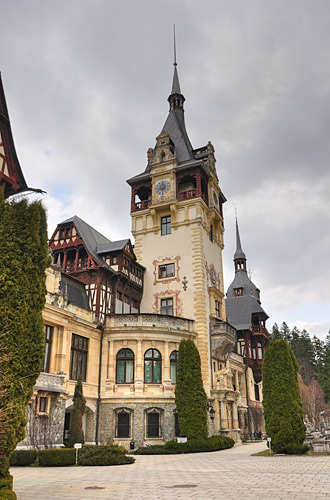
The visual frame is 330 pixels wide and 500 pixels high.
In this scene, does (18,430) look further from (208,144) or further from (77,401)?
(208,144)

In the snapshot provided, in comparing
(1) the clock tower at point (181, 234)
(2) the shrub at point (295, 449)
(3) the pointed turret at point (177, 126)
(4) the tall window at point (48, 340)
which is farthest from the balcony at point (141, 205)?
(2) the shrub at point (295, 449)

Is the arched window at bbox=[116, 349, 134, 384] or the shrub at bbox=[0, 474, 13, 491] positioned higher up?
the arched window at bbox=[116, 349, 134, 384]

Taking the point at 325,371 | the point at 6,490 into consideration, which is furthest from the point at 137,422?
the point at 325,371

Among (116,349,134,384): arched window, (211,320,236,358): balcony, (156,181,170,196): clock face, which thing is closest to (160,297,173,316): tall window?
(211,320,236,358): balcony

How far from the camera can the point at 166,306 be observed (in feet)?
122

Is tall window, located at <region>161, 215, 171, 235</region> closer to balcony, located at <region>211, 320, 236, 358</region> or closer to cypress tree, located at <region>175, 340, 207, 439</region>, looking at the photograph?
balcony, located at <region>211, 320, 236, 358</region>

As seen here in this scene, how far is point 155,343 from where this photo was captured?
31.7m

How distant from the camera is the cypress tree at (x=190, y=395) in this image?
93.0 ft

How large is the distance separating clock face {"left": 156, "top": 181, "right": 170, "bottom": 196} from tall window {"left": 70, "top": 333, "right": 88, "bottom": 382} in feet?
55.0

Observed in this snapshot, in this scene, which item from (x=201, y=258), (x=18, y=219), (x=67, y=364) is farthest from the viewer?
(x=201, y=258)

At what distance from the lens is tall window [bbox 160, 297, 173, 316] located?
36.9 meters

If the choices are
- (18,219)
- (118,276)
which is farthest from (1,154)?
(118,276)

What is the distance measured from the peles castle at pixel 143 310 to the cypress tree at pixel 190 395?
161 cm

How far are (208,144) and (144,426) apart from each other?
29.1 m
